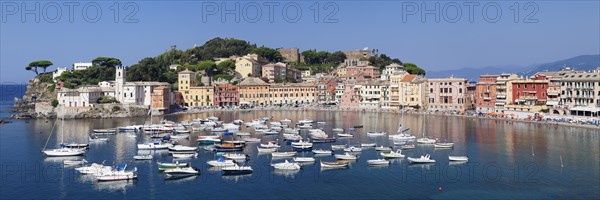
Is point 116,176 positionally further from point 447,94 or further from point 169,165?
point 447,94

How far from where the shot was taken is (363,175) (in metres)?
24.7

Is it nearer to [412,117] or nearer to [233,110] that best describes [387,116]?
[412,117]

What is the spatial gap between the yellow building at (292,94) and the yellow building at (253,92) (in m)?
0.78

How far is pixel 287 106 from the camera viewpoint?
65.5 meters

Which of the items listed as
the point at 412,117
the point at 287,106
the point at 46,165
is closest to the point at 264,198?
the point at 46,165

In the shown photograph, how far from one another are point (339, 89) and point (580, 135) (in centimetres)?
3377

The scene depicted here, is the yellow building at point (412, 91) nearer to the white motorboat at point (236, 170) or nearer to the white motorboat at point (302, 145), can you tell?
the white motorboat at point (302, 145)

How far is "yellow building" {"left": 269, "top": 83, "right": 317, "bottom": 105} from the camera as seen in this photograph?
67812 mm

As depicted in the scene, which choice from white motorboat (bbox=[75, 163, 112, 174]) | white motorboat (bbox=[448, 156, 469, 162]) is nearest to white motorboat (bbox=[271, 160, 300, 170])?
white motorboat (bbox=[75, 163, 112, 174])

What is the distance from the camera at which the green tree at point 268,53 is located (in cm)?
8650

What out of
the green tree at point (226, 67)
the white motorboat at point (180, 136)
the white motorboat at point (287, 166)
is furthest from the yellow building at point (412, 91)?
the white motorboat at point (287, 166)

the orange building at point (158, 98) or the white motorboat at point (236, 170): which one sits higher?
the orange building at point (158, 98)

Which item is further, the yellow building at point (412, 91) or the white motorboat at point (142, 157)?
the yellow building at point (412, 91)

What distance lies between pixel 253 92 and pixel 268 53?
20700 mm
